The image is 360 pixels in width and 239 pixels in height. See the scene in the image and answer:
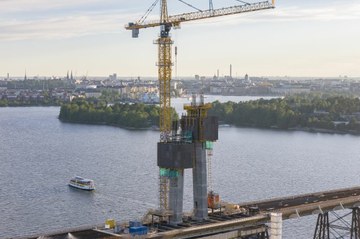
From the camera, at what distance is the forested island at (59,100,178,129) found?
138m

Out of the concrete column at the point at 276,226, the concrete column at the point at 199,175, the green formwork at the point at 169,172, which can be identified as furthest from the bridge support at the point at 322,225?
the concrete column at the point at 276,226

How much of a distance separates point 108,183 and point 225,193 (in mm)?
13056

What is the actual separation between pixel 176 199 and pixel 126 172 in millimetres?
37570

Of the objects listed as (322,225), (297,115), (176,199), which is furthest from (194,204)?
(297,115)

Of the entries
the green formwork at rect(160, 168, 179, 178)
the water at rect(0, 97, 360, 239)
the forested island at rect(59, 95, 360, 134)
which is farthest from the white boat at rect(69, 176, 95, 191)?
the forested island at rect(59, 95, 360, 134)

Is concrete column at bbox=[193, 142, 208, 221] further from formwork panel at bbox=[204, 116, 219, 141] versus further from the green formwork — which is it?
the green formwork

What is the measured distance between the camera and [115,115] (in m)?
146

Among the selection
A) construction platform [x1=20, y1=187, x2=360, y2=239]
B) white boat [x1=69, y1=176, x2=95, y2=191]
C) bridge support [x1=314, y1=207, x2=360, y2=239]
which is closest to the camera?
construction platform [x1=20, y1=187, x2=360, y2=239]

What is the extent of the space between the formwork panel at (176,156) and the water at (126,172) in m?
12.8

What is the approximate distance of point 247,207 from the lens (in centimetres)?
4247

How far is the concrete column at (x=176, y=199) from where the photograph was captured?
38.4 metres

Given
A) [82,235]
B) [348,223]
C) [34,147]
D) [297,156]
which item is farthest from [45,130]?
[82,235]

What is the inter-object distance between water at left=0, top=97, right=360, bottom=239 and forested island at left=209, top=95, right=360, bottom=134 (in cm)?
995

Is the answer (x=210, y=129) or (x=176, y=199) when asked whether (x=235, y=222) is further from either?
(x=210, y=129)
